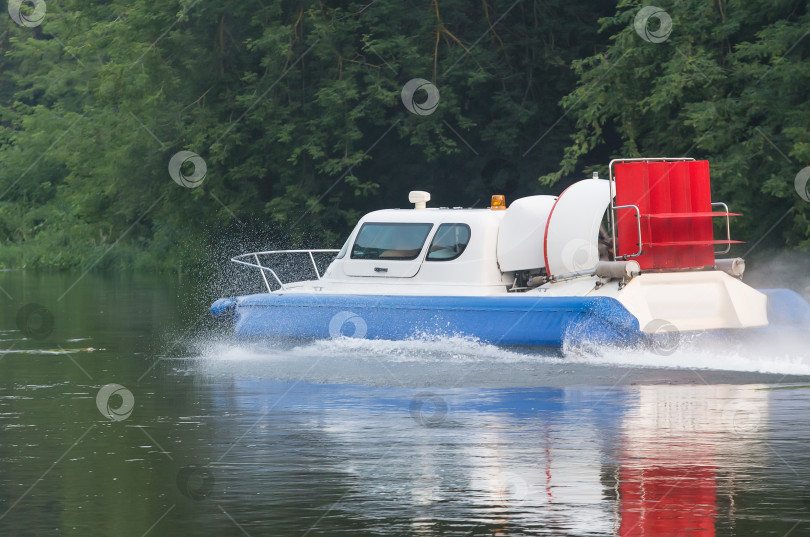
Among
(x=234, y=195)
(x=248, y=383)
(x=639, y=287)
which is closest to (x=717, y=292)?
(x=639, y=287)

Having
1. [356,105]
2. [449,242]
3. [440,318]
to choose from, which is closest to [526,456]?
[440,318]

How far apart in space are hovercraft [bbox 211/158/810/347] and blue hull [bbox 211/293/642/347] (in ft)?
0.05

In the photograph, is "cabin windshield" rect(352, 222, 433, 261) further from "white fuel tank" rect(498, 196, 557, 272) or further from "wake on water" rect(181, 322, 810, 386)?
"wake on water" rect(181, 322, 810, 386)

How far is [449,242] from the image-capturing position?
1886 centimetres

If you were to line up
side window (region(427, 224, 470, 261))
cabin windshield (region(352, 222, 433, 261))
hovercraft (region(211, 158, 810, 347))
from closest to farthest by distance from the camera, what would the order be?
1. hovercraft (region(211, 158, 810, 347))
2. side window (region(427, 224, 470, 261))
3. cabin windshield (region(352, 222, 433, 261))

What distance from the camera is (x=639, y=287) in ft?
55.6

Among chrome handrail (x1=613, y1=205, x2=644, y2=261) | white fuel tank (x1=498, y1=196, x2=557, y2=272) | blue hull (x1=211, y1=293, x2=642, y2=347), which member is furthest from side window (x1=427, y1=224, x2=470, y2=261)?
chrome handrail (x1=613, y1=205, x2=644, y2=261)

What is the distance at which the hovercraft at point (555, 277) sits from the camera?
16.9 m

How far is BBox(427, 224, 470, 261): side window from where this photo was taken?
18.7 m

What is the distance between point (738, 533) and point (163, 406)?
737 centimetres

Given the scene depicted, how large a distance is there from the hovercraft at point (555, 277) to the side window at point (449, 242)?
0.02m

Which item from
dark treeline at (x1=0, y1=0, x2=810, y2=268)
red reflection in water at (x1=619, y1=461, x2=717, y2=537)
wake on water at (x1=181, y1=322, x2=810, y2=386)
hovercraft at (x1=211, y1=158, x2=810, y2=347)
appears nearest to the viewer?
red reflection in water at (x1=619, y1=461, x2=717, y2=537)

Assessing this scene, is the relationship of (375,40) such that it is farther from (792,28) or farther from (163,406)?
(163,406)

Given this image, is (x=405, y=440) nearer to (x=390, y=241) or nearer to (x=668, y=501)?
(x=668, y=501)
